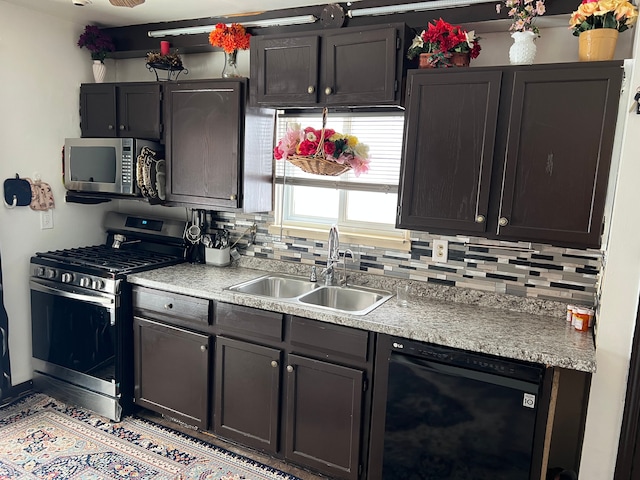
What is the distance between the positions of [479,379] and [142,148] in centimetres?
237

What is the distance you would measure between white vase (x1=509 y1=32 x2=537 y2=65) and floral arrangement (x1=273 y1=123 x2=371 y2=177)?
0.81 metres

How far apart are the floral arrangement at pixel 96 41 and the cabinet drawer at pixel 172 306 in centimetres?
168

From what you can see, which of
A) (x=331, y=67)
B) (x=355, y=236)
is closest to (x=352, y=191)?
(x=355, y=236)

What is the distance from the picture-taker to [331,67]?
8.07 ft

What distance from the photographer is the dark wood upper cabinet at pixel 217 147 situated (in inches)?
112

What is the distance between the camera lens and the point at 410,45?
2.38 meters

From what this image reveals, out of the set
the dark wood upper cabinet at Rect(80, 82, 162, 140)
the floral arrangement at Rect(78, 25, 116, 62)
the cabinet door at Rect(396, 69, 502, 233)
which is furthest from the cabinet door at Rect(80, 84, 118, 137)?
the cabinet door at Rect(396, 69, 502, 233)

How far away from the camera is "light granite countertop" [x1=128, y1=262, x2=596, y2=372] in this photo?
1.96m

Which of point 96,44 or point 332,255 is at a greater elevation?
point 96,44

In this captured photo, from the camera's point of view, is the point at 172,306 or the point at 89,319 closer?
the point at 172,306

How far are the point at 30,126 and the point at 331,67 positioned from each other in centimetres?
205

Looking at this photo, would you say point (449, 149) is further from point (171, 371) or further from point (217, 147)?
point (171, 371)

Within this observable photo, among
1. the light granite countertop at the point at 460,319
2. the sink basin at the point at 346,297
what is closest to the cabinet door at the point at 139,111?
the light granite countertop at the point at 460,319

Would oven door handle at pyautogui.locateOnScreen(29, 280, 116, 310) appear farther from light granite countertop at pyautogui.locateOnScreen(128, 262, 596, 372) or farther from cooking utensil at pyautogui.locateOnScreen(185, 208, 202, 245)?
cooking utensil at pyautogui.locateOnScreen(185, 208, 202, 245)
